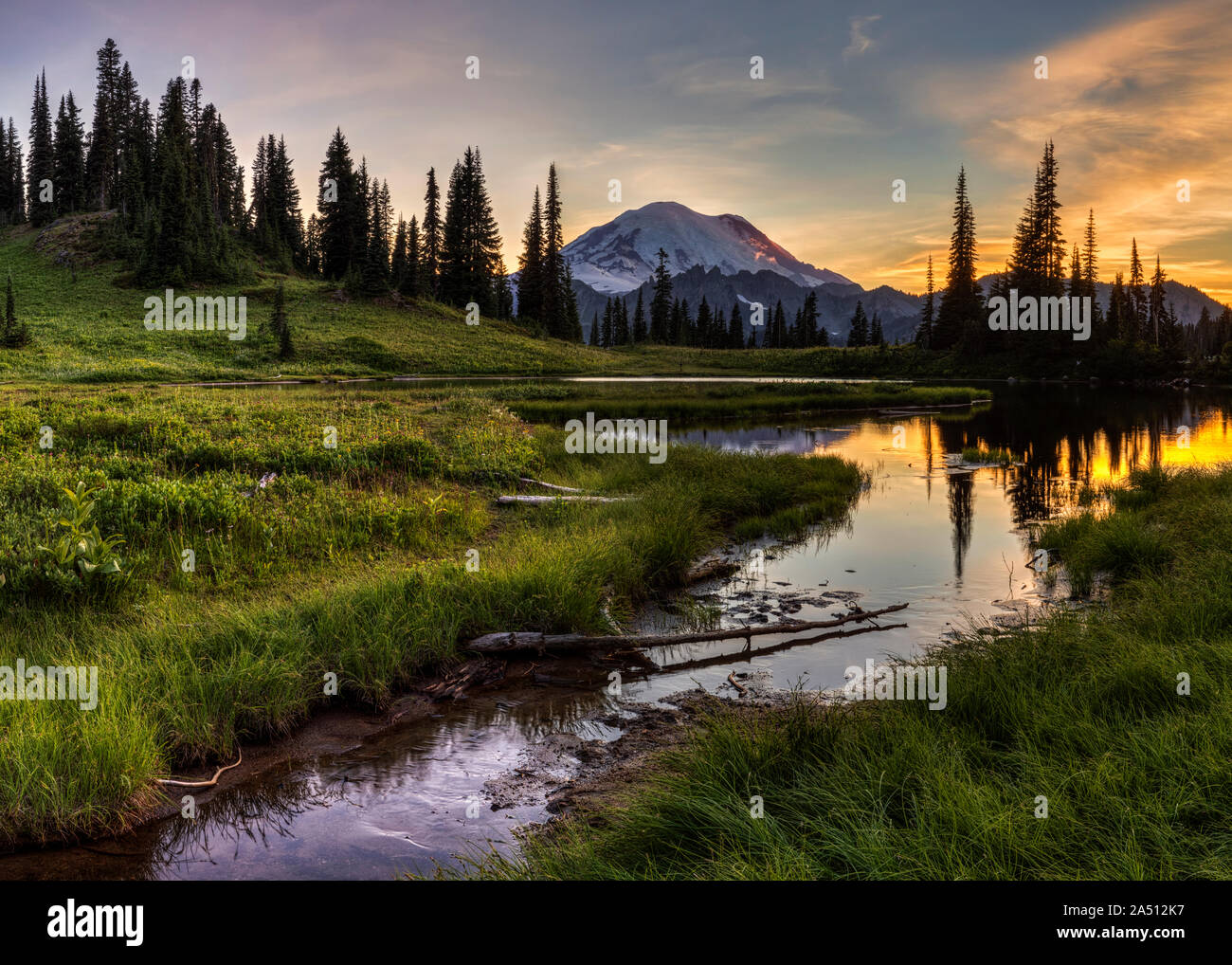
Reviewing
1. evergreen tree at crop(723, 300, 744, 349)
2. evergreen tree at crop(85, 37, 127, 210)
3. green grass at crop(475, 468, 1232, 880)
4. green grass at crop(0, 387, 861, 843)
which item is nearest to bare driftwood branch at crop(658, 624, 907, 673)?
green grass at crop(0, 387, 861, 843)

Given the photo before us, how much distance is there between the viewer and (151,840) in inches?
232

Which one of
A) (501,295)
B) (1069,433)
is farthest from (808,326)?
(1069,433)

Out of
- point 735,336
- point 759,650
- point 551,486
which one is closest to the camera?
point 759,650

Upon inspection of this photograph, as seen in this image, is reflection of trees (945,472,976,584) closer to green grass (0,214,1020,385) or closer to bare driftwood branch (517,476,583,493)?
bare driftwood branch (517,476,583,493)

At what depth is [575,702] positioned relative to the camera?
864cm

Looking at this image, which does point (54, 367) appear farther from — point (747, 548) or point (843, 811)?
point (843, 811)

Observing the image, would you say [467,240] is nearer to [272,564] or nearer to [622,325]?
[622,325]

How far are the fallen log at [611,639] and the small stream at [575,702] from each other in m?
0.17

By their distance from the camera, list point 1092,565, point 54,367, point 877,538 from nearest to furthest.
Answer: point 1092,565 < point 877,538 < point 54,367

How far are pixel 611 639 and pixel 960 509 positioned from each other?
47.9 ft

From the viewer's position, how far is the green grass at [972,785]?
175 inches

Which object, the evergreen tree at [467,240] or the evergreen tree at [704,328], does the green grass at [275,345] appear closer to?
the evergreen tree at [467,240]

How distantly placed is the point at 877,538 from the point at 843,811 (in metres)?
13.0
